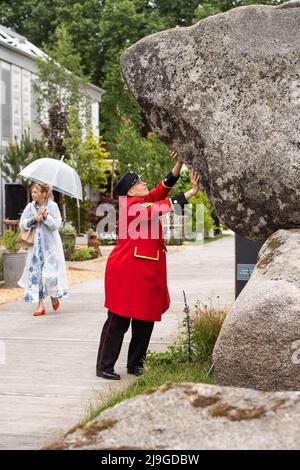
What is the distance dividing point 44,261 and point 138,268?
389 cm

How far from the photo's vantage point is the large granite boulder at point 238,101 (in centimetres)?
574

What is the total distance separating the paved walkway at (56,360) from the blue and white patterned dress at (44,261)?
32cm

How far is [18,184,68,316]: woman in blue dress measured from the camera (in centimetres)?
1002

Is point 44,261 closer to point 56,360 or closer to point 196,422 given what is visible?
point 56,360

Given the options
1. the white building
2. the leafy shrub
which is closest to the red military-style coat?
the leafy shrub

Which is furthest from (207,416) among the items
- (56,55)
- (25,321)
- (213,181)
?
(56,55)

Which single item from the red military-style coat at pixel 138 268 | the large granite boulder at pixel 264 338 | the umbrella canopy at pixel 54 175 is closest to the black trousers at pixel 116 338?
the red military-style coat at pixel 138 268

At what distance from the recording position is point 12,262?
1280 centimetres

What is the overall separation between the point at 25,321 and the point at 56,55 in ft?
63.7

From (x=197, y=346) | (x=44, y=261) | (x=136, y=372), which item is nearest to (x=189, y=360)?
(x=197, y=346)

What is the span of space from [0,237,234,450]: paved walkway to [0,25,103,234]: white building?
11.7 m

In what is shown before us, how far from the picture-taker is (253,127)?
5770mm

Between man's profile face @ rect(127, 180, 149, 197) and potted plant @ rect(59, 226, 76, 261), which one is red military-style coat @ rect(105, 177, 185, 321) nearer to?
man's profile face @ rect(127, 180, 149, 197)

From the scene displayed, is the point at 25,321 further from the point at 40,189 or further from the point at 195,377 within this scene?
the point at 195,377
